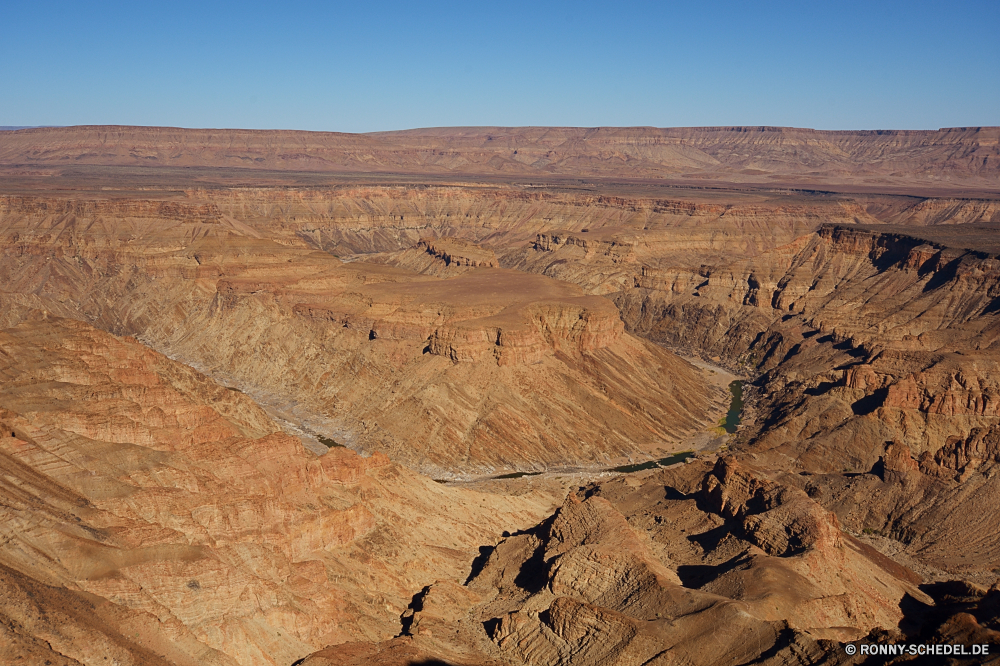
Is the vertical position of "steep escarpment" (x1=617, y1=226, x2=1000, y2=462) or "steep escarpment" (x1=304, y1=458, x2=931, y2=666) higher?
"steep escarpment" (x1=617, y1=226, x2=1000, y2=462)

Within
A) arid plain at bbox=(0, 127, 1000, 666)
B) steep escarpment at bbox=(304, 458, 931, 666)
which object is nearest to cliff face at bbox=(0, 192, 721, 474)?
arid plain at bbox=(0, 127, 1000, 666)

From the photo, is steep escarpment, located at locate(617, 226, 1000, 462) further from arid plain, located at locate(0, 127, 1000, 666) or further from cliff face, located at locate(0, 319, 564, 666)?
cliff face, located at locate(0, 319, 564, 666)

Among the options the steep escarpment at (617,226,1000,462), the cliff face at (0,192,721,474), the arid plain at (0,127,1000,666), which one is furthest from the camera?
the cliff face at (0,192,721,474)

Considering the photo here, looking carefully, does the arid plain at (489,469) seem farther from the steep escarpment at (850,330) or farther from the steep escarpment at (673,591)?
the steep escarpment at (850,330)

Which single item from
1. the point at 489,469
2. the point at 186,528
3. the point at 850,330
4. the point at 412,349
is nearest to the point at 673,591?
the point at 186,528

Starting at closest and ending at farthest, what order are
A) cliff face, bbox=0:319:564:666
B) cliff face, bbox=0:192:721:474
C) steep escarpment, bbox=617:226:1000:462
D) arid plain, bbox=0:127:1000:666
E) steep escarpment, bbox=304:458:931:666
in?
cliff face, bbox=0:319:564:666 → steep escarpment, bbox=304:458:931:666 → arid plain, bbox=0:127:1000:666 → steep escarpment, bbox=617:226:1000:462 → cliff face, bbox=0:192:721:474

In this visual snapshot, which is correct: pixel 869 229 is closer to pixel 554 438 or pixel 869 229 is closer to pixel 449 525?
pixel 554 438

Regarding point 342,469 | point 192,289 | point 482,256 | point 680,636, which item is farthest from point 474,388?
point 482,256
